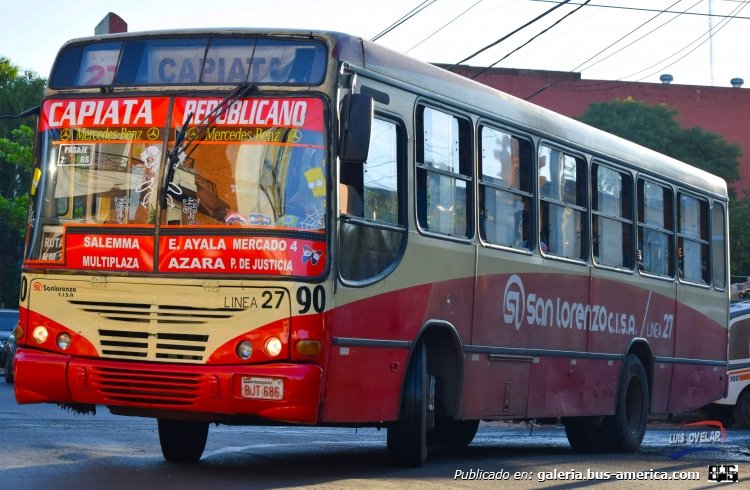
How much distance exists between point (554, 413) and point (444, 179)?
324 centimetres

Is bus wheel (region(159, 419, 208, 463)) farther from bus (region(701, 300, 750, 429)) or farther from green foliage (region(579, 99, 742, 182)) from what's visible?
green foliage (region(579, 99, 742, 182))

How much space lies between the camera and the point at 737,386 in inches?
995

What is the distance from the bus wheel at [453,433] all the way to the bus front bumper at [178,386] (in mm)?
5468

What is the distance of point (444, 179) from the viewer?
10945 mm

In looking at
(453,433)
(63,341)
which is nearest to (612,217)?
(453,433)

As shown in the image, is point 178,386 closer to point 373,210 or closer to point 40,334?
point 40,334

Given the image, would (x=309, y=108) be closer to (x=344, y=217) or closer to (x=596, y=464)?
(x=344, y=217)

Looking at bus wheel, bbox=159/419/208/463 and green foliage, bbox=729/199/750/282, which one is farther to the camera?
green foliage, bbox=729/199/750/282

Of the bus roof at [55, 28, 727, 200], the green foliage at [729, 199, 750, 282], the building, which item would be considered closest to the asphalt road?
the bus roof at [55, 28, 727, 200]

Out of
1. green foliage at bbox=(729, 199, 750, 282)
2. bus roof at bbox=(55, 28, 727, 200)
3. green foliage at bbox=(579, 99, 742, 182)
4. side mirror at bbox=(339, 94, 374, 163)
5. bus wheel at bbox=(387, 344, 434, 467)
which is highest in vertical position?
green foliage at bbox=(579, 99, 742, 182)

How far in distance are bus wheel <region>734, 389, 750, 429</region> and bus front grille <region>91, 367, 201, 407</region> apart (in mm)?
17988

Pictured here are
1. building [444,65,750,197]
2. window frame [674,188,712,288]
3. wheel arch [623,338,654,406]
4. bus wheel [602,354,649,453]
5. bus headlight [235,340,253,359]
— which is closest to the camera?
bus headlight [235,340,253,359]

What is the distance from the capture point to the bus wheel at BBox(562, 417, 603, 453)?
1486cm

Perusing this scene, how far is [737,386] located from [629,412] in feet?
35.8
